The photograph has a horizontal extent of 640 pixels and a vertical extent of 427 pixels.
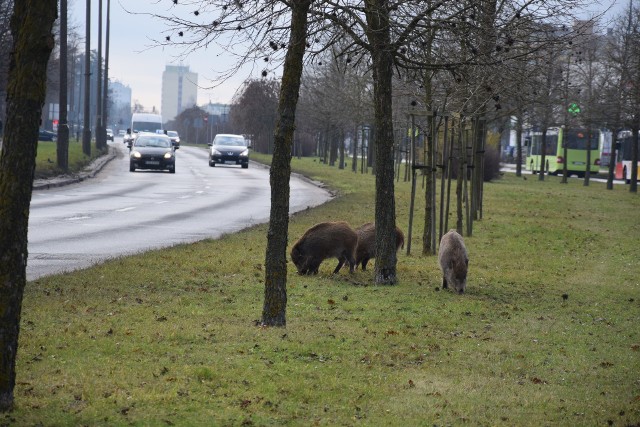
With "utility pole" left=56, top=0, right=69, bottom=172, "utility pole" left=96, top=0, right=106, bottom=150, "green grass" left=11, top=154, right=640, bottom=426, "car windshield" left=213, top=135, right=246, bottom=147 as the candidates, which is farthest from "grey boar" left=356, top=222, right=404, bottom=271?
"utility pole" left=96, top=0, right=106, bottom=150

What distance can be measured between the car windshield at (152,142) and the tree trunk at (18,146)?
4592 cm

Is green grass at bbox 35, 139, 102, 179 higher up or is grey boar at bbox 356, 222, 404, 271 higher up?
grey boar at bbox 356, 222, 404, 271

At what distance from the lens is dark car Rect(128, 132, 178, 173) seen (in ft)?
167

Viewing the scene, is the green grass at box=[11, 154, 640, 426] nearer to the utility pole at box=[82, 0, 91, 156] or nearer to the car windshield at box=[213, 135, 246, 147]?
the utility pole at box=[82, 0, 91, 156]

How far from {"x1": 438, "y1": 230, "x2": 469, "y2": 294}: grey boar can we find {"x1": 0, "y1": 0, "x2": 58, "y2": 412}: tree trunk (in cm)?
772

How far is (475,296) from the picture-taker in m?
13.3

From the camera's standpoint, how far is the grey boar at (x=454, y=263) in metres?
13.4

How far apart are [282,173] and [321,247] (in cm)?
479

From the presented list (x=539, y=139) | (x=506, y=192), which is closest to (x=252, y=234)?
(x=506, y=192)

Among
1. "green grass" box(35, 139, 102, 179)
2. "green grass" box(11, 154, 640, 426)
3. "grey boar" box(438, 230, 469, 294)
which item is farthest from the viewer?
"green grass" box(35, 139, 102, 179)

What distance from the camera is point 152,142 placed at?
5259cm

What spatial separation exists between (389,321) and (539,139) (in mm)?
62969

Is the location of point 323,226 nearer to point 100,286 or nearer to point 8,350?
point 100,286

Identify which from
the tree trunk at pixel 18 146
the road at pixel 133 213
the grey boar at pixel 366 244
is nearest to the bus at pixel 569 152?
the road at pixel 133 213
